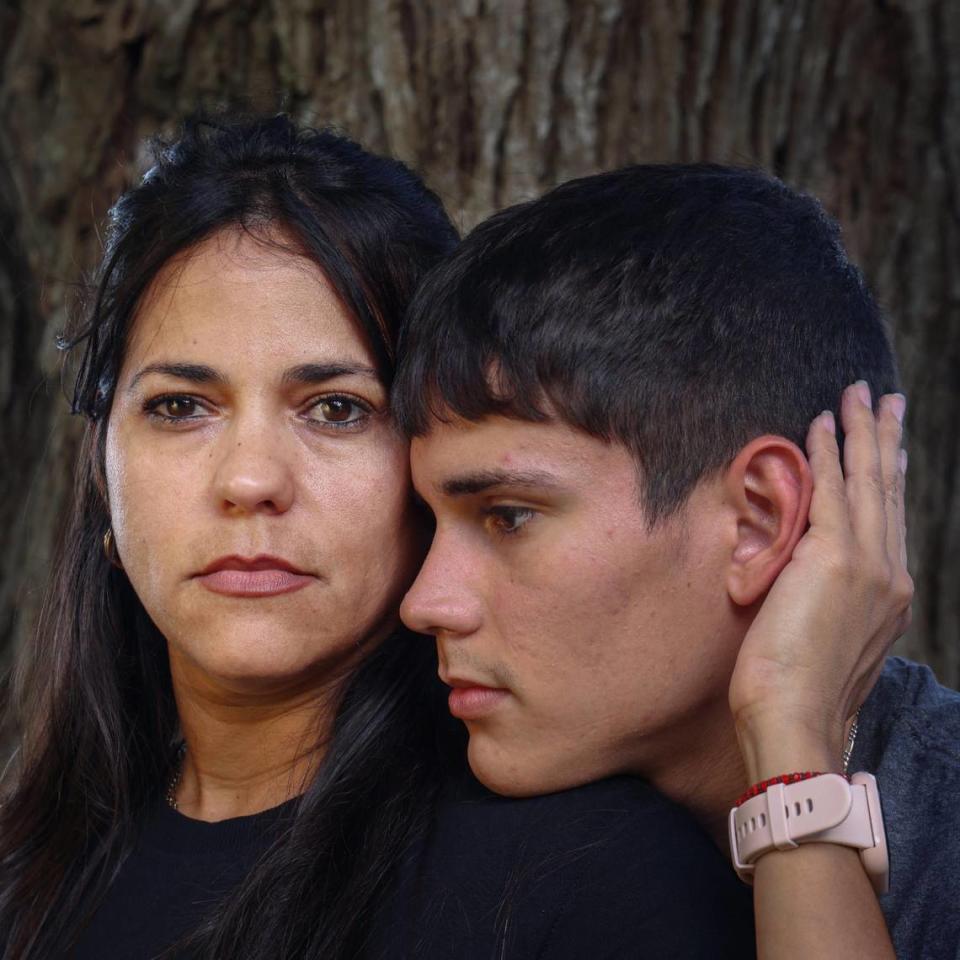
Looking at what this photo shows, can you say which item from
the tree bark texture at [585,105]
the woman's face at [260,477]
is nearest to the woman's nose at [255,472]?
the woman's face at [260,477]

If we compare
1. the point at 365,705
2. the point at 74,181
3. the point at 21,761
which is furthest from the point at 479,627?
the point at 74,181

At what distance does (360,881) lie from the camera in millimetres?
2236

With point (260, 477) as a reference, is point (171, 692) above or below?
below

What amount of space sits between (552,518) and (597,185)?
0.57m

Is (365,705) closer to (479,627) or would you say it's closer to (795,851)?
(479,627)

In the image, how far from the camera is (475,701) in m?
2.25

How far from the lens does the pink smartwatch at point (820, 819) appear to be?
194 cm

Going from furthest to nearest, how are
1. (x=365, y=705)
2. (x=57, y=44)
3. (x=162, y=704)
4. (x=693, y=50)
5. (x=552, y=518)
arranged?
1. (x=57, y=44)
2. (x=693, y=50)
3. (x=162, y=704)
4. (x=365, y=705)
5. (x=552, y=518)

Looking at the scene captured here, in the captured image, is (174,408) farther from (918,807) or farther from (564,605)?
(918,807)

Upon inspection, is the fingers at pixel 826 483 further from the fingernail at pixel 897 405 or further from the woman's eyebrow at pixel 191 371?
the woman's eyebrow at pixel 191 371

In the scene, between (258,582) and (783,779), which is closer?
(783,779)

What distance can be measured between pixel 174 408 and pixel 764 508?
100 cm

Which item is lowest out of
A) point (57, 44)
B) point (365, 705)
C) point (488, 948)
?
point (488, 948)

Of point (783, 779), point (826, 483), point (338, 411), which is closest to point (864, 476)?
point (826, 483)
